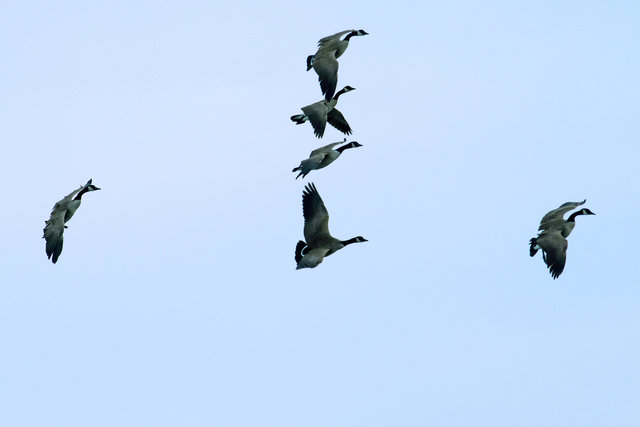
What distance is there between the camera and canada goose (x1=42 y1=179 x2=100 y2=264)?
3909 cm

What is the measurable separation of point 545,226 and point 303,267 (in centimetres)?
857

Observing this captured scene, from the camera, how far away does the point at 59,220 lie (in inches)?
1551

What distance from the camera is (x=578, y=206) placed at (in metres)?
42.1

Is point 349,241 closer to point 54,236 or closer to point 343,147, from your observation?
point 343,147

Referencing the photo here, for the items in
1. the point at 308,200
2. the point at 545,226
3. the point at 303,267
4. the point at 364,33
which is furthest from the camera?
the point at 364,33

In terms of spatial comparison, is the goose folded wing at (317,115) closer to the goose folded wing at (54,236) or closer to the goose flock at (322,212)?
the goose flock at (322,212)

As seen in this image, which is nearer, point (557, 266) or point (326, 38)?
point (557, 266)

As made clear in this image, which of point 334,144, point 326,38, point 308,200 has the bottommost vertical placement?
point 308,200

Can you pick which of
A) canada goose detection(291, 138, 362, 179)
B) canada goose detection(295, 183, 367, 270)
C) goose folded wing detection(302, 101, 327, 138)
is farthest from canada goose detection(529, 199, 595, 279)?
goose folded wing detection(302, 101, 327, 138)

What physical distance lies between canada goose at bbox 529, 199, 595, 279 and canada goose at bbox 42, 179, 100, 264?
13.1 m

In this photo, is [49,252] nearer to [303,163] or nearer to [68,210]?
[68,210]

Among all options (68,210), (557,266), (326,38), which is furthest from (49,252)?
(557,266)

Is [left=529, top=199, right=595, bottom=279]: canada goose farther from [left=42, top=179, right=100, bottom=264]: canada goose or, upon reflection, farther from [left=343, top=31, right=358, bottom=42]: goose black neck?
[left=42, top=179, right=100, bottom=264]: canada goose

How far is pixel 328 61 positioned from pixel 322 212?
5.56 meters
